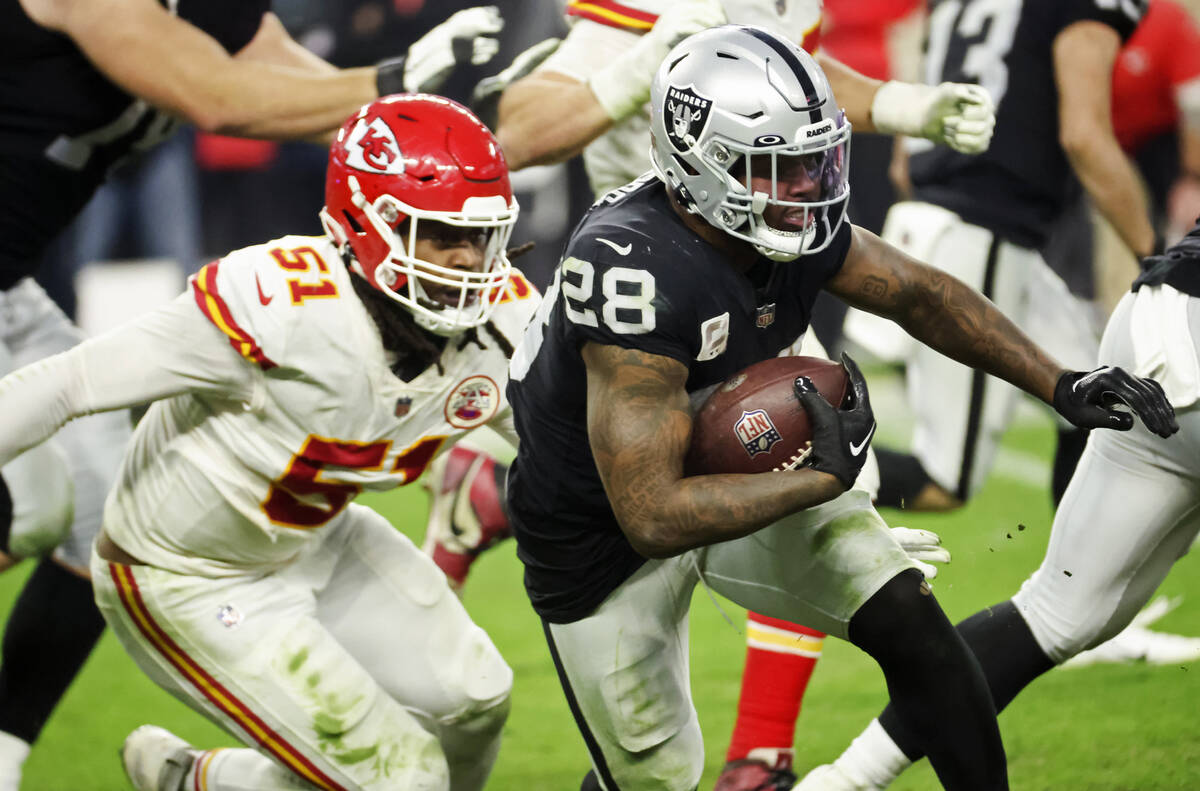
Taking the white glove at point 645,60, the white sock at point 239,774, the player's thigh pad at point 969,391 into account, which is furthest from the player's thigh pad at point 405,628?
the player's thigh pad at point 969,391

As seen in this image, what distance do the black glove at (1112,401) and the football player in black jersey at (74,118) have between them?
5.08 feet

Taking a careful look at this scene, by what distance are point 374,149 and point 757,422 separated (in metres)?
0.93

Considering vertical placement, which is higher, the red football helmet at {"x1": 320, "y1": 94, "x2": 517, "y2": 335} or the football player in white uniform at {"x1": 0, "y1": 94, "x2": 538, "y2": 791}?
the red football helmet at {"x1": 320, "y1": 94, "x2": 517, "y2": 335}

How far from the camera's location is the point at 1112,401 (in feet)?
8.52

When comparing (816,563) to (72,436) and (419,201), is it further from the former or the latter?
(72,436)

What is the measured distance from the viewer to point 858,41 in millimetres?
7371

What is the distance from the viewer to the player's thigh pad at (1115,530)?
2.81 m

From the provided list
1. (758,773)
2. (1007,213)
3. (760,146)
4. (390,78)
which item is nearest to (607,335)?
(760,146)

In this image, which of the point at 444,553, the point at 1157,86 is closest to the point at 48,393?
the point at 444,553

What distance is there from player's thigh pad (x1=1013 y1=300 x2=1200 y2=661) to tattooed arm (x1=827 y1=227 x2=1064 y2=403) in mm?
256

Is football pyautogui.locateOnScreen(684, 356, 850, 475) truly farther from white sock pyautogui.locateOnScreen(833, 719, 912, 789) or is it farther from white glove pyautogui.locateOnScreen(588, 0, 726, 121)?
white glove pyautogui.locateOnScreen(588, 0, 726, 121)

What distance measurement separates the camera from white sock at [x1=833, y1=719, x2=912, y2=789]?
279 centimetres

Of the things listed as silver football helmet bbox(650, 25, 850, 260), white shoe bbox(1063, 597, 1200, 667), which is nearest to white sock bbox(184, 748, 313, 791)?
silver football helmet bbox(650, 25, 850, 260)

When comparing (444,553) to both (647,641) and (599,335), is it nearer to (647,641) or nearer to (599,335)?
(647,641)
